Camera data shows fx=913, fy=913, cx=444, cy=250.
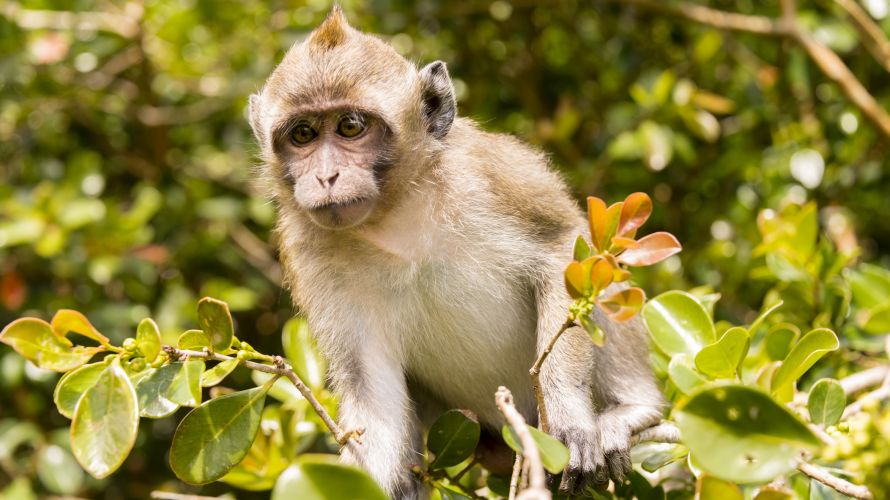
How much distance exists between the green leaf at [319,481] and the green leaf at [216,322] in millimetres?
762

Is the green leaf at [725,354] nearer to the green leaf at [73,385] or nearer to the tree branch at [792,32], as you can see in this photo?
the green leaf at [73,385]

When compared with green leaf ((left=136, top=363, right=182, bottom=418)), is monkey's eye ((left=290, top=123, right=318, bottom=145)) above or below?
above

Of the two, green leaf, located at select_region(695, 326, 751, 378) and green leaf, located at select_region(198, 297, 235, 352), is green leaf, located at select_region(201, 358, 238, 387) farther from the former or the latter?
green leaf, located at select_region(695, 326, 751, 378)

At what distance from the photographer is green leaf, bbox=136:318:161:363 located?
2365 mm

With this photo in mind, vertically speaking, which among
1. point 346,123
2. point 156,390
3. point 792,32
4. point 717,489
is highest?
point 792,32

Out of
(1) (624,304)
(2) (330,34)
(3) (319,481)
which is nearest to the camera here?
(3) (319,481)

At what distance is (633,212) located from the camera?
2.40 metres

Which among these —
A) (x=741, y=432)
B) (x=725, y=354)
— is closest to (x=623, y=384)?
(x=725, y=354)

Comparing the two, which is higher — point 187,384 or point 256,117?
point 256,117

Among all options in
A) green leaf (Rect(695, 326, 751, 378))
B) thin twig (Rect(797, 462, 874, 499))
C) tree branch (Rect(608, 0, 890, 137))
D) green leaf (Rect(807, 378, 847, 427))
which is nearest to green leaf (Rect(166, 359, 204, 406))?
green leaf (Rect(695, 326, 751, 378))

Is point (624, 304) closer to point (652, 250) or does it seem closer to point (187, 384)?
point (652, 250)

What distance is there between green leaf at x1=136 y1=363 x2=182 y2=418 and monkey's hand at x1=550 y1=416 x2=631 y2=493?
→ 129 cm

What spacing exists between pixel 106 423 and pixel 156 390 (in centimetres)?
20

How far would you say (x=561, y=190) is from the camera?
12.8 ft
